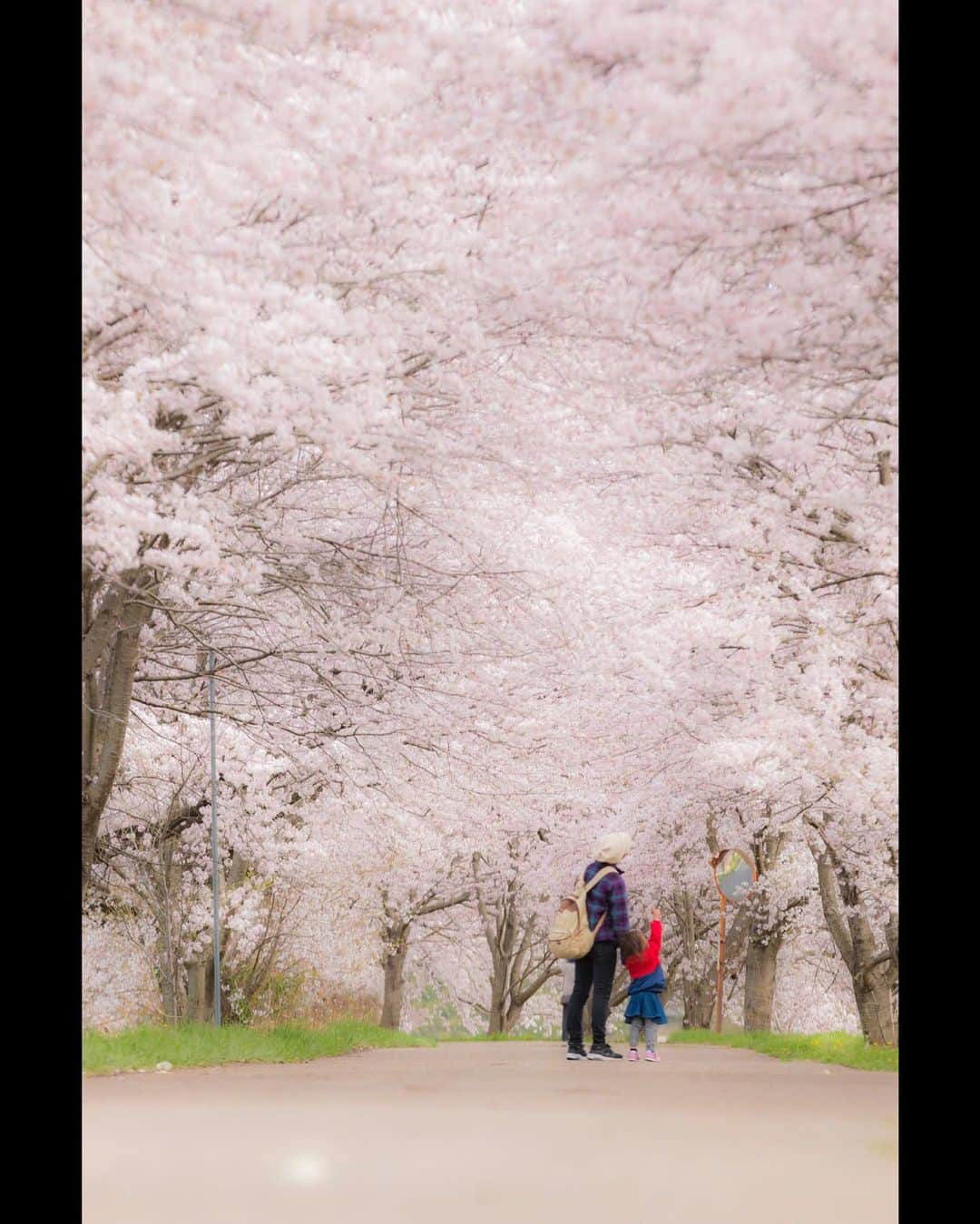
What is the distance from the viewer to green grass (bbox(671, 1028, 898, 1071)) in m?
11.5

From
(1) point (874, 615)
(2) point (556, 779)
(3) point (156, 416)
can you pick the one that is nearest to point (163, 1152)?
(3) point (156, 416)

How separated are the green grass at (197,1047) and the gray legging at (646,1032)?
282 centimetres

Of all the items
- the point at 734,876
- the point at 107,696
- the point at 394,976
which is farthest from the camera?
the point at 394,976

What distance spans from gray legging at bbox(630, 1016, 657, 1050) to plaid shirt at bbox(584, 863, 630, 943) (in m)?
1.66

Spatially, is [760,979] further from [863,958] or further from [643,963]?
[643,963]

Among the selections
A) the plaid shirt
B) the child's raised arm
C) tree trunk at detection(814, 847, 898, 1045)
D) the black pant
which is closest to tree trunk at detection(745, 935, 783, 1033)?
tree trunk at detection(814, 847, 898, 1045)

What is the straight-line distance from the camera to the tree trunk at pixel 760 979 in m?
18.7

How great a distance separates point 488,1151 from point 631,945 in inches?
160

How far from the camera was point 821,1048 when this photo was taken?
13.5m

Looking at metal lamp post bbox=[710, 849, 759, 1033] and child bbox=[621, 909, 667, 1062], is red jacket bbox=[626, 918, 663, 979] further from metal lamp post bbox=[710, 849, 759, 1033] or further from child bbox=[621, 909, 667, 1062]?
metal lamp post bbox=[710, 849, 759, 1033]

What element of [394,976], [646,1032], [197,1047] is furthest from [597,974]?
[394,976]

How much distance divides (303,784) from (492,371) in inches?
343
